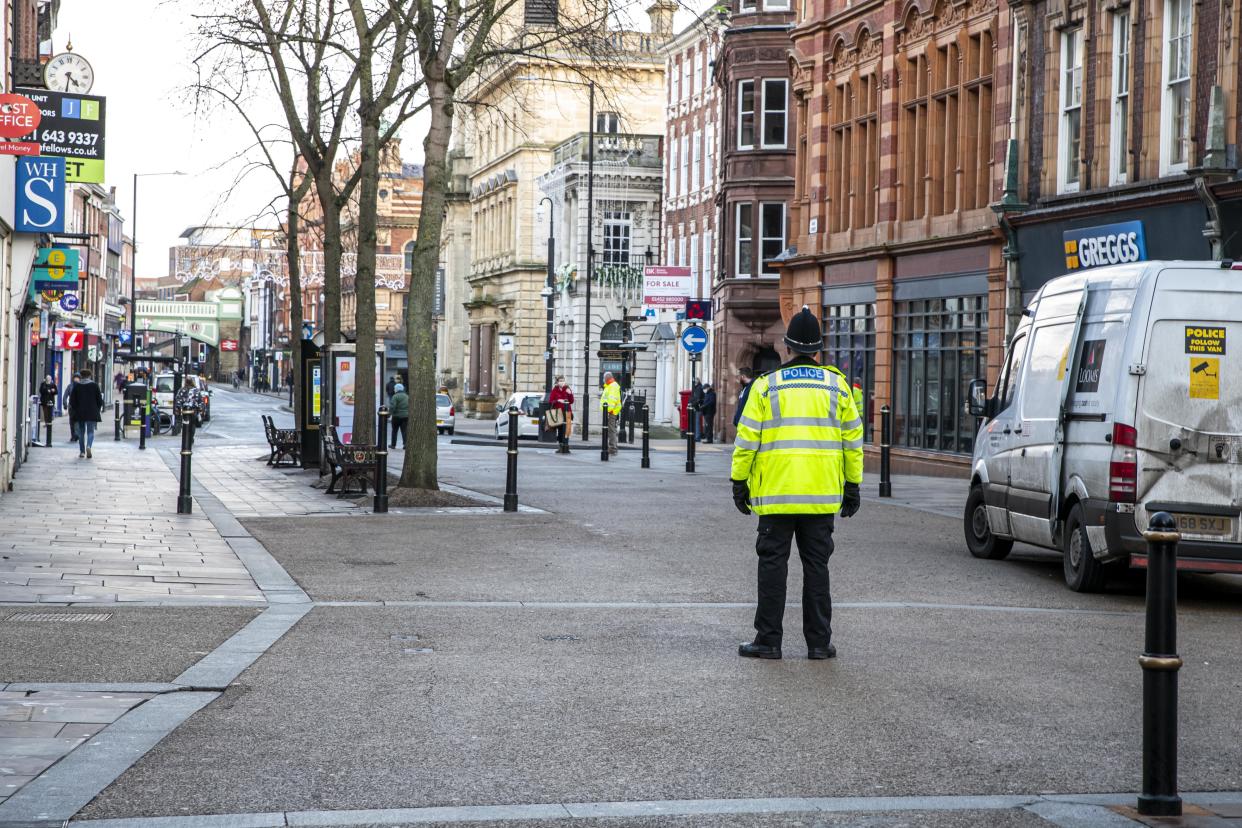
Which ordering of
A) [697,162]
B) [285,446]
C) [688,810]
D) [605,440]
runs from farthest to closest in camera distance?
[697,162] < [605,440] < [285,446] < [688,810]

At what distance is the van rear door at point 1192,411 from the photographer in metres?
12.2

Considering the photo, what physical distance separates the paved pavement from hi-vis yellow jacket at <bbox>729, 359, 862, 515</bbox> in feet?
2.87

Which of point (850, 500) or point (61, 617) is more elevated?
point (850, 500)

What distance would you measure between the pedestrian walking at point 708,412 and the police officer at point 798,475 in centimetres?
3842

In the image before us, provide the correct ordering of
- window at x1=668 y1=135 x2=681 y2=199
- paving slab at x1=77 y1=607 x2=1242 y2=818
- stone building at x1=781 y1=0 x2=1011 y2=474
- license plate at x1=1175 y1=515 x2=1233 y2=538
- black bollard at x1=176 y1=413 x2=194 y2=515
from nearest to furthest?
paving slab at x1=77 y1=607 x2=1242 y2=818
license plate at x1=1175 y1=515 x2=1233 y2=538
black bollard at x1=176 y1=413 x2=194 y2=515
stone building at x1=781 y1=0 x2=1011 y2=474
window at x1=668 y1=135 x2=681 y2=199

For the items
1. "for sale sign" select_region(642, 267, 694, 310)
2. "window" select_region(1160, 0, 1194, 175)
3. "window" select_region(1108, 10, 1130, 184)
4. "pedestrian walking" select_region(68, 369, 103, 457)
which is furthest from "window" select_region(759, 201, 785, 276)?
"window" select_region(1160, 0, 1194, 175)

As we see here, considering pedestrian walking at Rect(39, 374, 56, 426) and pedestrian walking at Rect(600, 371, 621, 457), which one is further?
pedestrian walking at Rect(39, 374, 56, 426)

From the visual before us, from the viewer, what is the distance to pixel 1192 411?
12.2m

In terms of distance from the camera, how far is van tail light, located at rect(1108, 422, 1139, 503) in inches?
480

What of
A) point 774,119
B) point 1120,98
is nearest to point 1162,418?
point 1120,98

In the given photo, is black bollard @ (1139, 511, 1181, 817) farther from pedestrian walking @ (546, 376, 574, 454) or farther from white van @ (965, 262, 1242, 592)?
pedestrian walking @ (546, 376, 574, 454)

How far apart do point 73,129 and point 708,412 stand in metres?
27.2

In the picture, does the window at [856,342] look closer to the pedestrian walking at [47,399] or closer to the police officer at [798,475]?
the pedestrian walking at [47,399]

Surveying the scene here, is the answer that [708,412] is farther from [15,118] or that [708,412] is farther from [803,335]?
[803,335]
